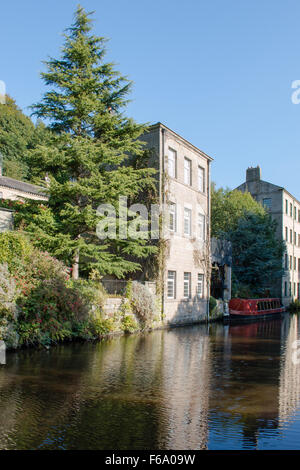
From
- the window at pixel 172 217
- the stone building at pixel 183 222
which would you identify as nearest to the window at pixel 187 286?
the stone building at pixel 183 222

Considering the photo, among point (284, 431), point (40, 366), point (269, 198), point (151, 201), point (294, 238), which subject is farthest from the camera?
point (294, 238)

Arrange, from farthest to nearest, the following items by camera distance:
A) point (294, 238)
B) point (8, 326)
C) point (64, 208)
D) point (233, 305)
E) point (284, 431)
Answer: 1. point (294, 238)
2. point (233, 305)
3. point (64, 208)
4. point (8, 326)
5. point (284, 431)

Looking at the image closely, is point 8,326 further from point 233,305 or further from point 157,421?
point 233,305

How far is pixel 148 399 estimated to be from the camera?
7.54 metres

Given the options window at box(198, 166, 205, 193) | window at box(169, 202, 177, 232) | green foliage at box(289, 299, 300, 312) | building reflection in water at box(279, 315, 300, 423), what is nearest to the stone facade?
window at box(198, 166, 205, 193)

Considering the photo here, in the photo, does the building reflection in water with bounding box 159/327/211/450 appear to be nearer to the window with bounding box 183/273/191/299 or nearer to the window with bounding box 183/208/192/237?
the window with bounding box 183/273/191/299

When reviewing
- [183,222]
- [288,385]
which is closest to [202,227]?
[183,222]

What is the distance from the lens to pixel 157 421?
627 cm

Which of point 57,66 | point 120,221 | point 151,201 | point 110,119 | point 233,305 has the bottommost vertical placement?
point 233,305

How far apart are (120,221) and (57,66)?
7594mm

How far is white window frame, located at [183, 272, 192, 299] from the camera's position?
2432 centimetres

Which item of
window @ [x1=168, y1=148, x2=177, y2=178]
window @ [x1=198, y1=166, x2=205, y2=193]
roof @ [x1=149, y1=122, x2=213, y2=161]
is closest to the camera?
roof @ [x1=149, y1=122, x2=213, y2=161]

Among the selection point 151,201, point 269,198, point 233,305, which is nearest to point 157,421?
point 151,201

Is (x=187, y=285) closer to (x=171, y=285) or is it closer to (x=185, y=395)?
(x=171, y=285)
